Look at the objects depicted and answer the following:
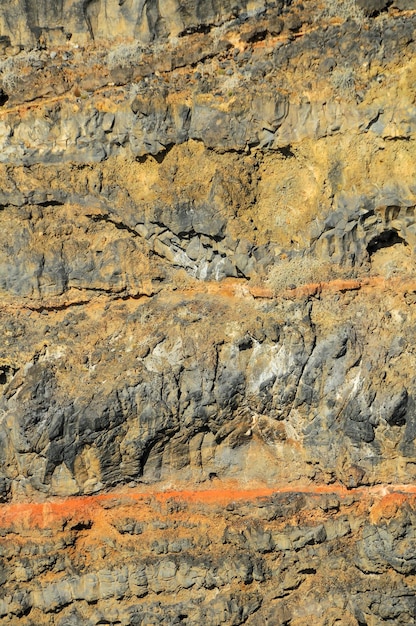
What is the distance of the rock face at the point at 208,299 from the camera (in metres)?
10.1

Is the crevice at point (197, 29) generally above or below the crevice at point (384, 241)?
above

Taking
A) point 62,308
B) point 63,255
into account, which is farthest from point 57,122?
point 62,308

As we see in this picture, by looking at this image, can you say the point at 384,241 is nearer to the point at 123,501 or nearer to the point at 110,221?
the point at 110,221

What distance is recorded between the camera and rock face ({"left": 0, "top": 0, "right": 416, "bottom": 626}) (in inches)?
397

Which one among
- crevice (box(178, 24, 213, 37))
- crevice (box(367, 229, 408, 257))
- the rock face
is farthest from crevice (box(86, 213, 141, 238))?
crevice (box(367, 229, 408, 257))

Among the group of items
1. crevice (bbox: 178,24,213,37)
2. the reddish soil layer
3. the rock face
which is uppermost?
crevice (bbox: 178,24,213,37)

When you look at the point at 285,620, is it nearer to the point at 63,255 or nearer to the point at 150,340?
the point at 150,340

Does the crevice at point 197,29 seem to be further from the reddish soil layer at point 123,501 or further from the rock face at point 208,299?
the reddish soil layer at point 123,501

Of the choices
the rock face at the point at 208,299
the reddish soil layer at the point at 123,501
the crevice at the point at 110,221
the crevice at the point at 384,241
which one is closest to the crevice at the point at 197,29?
the rock face at the point at 208,299

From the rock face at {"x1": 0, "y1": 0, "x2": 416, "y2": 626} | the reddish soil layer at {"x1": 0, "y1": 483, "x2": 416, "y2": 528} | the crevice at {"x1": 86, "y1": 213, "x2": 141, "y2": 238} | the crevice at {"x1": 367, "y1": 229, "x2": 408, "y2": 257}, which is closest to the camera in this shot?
the rock face at {"x1": 0, "y1": 0, "x2": 416, "y2": 626}

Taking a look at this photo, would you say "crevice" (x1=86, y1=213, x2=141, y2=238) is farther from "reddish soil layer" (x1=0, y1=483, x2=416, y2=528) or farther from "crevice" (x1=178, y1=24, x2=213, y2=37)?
"reddish soil layer" (x1=0, y1=483, x2=416, y2=528)

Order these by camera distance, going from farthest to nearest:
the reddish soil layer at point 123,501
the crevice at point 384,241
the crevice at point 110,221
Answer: the crevice at point 110,221 < the reddish soil layer at point 123,501 < the crevice at point 384,241

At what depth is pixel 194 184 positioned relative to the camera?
422 inches

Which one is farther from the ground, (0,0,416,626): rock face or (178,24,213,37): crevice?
(178,24,213,37): crevice
